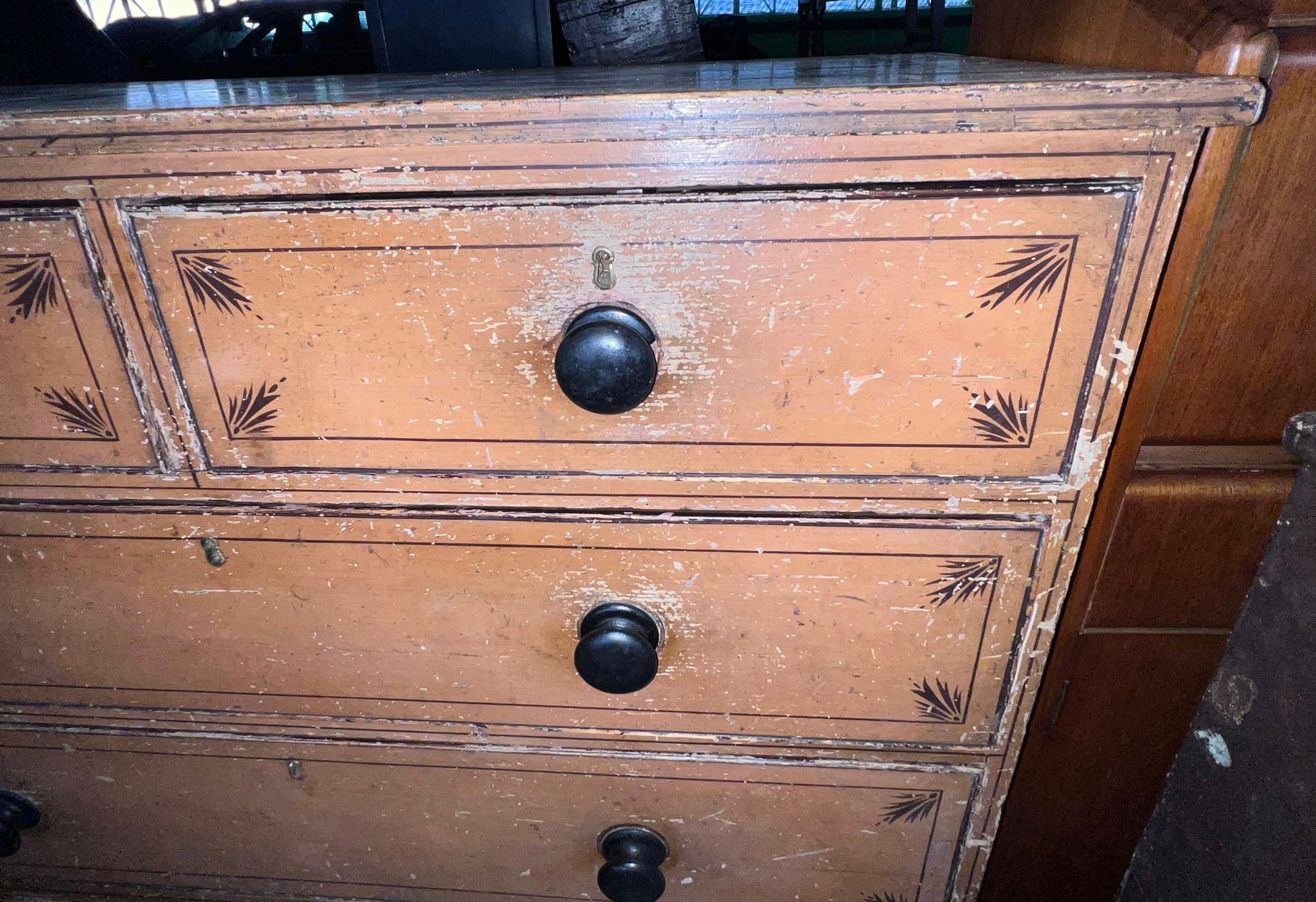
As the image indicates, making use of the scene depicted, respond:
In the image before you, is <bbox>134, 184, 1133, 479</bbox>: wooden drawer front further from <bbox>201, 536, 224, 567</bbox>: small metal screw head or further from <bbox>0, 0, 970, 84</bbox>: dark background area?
<bbox>0, 0, 970, 84</bbox>: dark background area

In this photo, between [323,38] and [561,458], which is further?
[323,38]

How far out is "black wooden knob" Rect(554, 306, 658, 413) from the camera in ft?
1.46

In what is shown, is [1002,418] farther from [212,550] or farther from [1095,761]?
[212,550]

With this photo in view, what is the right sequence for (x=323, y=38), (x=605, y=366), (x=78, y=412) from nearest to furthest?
(x=605, y=366) < (x=78, y=412) < (x=323, y=38)

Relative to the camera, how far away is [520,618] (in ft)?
1.99

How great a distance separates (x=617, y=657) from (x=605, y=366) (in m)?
0.24

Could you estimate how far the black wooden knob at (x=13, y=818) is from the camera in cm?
72

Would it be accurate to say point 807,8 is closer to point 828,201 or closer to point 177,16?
point 828,201

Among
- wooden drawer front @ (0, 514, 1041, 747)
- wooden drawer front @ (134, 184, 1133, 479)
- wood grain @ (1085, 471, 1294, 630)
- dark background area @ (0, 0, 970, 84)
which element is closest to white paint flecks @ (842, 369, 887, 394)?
wooden drawer front @ (134, 184, 1133, 479)

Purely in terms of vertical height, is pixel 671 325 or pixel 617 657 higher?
pixel 671 325

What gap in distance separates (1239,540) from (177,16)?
1.41 meters

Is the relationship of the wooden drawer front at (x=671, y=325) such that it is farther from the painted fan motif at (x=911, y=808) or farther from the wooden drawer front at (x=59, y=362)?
the painted fan motif at (x=911, y=808)

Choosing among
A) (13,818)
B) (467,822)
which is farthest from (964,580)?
(13,818)

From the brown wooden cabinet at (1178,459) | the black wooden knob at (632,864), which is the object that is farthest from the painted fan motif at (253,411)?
the brown wooden cabinet at (1178,459)
